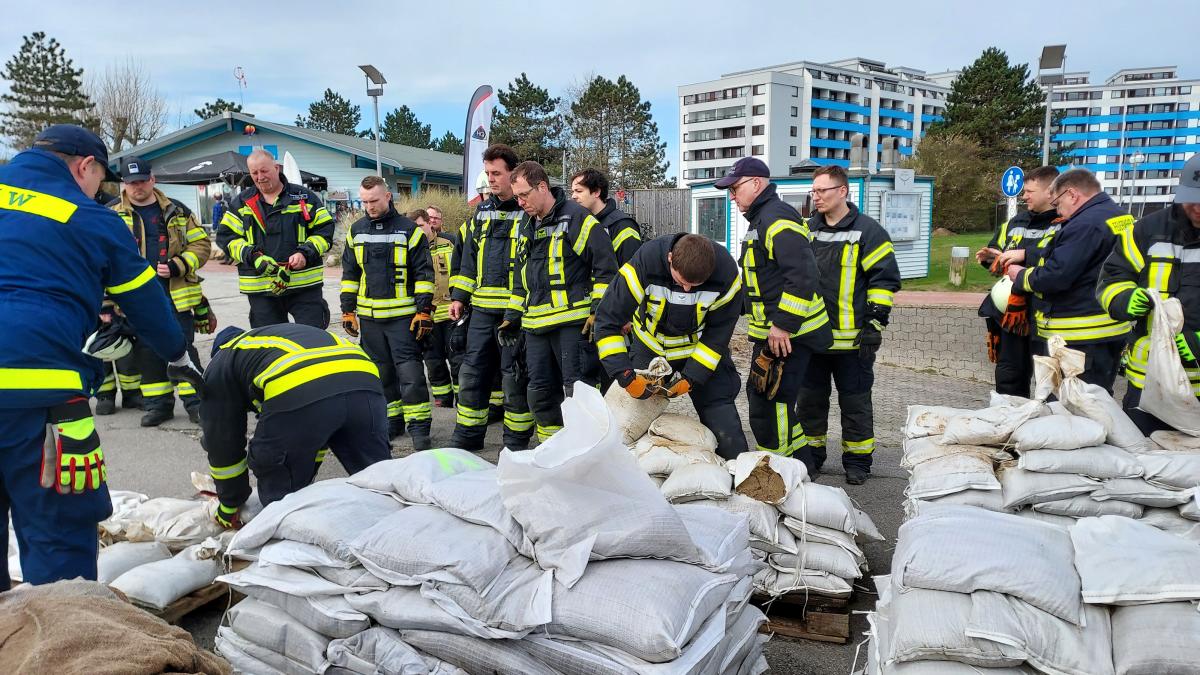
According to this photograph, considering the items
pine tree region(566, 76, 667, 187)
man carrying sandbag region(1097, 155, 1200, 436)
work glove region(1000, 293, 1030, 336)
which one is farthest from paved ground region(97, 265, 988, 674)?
pine tree region(566, 76, 667, 187)

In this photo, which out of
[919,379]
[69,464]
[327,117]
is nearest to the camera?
[69,464]

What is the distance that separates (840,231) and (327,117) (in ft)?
205

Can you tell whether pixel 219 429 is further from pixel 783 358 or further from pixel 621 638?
pixel 783 358

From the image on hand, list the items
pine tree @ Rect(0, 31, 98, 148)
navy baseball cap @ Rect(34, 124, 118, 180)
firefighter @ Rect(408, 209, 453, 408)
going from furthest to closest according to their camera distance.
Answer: pine tree @ Rect(0, 31, 98, 148) < firefighter @ Rect(408, 209, 453, 408) < navy baseball cap @ Rect(34, 124, 118, 180)

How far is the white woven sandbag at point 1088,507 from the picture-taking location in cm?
290

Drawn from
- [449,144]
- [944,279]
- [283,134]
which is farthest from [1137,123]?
[283,134]

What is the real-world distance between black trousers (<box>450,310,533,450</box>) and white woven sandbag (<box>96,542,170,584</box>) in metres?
2.40

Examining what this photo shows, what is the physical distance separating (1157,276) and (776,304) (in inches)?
72.2

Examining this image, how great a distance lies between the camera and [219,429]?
3314mm

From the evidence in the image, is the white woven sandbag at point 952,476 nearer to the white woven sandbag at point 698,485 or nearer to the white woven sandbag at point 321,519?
the white woven sandbag at point 698,485

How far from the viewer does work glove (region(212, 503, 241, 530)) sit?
11.5ft

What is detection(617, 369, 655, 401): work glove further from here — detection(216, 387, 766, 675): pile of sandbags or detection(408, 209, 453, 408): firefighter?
detection(408, 209, 453, 408): firefighter

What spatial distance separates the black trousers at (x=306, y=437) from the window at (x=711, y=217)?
14105mm

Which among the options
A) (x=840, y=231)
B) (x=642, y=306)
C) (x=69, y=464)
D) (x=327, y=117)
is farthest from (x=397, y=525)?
(x=327, y=117)
